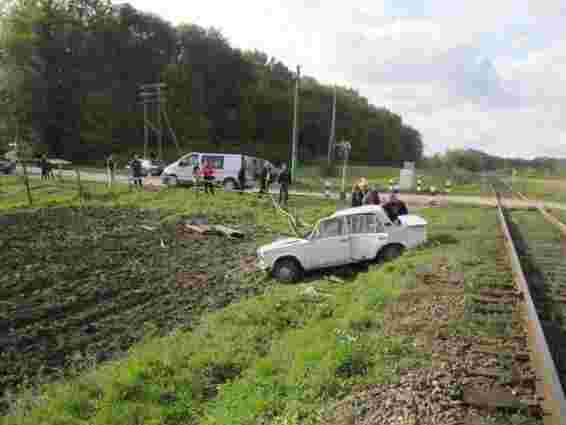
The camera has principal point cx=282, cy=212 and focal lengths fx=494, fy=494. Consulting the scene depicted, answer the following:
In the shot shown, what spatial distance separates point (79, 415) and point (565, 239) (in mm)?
13220

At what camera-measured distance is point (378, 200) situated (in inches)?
554

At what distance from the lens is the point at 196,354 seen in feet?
22.8

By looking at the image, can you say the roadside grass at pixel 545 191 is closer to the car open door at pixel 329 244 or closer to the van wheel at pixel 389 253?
the van wheel at pixel 389 253

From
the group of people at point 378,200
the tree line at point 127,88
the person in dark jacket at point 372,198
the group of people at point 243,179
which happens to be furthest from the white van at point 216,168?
the tree line at point 127,88

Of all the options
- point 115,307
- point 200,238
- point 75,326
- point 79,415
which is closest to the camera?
point 79,415

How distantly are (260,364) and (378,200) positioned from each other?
8.69 meters

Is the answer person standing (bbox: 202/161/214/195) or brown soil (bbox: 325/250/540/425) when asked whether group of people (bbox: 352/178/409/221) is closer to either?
brown soil (bbox: 325/250/540/425)

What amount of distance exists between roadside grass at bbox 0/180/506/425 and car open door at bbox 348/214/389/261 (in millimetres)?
1077

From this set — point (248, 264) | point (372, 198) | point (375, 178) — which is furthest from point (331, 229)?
point (375, 178)

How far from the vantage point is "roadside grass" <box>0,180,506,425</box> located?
5098mm

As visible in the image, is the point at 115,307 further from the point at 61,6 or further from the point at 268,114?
the point at 268,114

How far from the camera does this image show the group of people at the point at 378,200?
42.7 feet

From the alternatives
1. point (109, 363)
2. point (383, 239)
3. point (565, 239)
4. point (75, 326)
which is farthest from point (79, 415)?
point (565, 239)

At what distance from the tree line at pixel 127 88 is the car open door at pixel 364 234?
3976 centimetres
